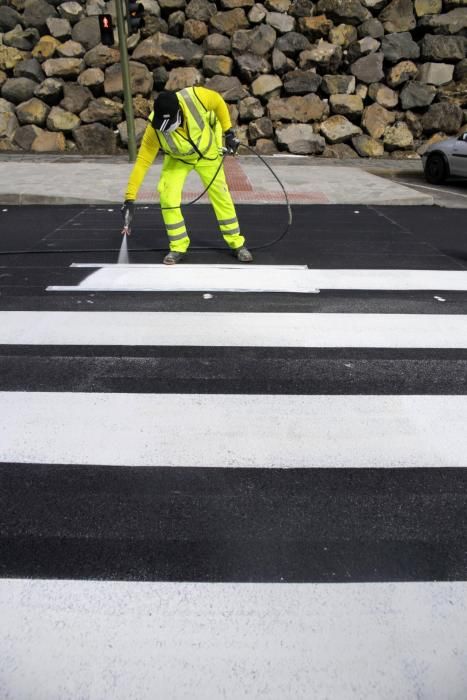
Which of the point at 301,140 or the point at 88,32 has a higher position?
the point at 88,32

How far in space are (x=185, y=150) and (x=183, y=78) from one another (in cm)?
1311

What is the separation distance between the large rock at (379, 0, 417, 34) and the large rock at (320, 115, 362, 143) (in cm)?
329

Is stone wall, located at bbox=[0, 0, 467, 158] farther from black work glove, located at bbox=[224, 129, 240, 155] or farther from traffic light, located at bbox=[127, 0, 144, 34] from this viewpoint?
black work glove, located at bbox=[224, 129, 240, 155]

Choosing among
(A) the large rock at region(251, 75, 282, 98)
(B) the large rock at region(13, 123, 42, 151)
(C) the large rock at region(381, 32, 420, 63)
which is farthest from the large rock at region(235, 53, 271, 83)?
(B) the large rock at region(13, 123, 42, 151)

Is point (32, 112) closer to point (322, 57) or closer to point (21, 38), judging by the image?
point (21, 38)

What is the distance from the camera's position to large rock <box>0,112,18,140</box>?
1745cm

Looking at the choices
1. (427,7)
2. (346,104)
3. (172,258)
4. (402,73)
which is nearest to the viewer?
(172,258)

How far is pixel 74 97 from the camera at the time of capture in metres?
17.6

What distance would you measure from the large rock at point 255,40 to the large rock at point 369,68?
2.43 metres

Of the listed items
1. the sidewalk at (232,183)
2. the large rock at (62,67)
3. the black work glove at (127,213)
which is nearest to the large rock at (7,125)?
the large rock at (62,67)

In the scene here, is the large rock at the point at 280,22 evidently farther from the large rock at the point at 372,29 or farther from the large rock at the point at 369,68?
the large rock at the point at 369,68

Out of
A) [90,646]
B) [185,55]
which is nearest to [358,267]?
[90,646]

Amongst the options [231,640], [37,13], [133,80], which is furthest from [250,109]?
[231,640]

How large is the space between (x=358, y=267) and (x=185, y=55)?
13.9 metres
